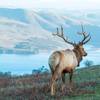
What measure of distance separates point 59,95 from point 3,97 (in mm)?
2220

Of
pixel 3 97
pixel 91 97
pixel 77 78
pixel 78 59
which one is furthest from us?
pixel 77 78

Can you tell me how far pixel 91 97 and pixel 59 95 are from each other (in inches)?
48.0

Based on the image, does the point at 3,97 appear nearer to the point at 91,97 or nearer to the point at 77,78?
the point at 91,97

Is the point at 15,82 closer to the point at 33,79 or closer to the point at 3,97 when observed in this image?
the point at 33,79

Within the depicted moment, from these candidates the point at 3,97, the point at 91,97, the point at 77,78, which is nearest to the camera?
the point at 91,97

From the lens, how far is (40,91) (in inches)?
861

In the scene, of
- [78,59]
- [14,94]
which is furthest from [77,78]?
[14,94]

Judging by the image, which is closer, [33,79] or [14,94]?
[14,94]

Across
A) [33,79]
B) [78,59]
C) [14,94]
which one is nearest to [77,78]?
[33,79]

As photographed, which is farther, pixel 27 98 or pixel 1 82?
pixel 1 82

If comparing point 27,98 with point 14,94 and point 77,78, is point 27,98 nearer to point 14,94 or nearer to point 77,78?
point 14,94

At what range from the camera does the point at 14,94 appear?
22109 mm

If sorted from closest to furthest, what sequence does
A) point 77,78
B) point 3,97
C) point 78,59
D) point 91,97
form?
point 91,97
point 3,97
point 78,59
point 77,78

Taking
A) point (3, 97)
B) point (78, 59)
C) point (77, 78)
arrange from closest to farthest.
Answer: point (3, 97) < point (78, 59) < point (77, 78)
